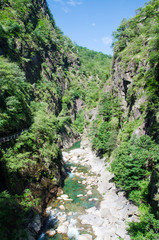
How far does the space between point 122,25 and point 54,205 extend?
39.0 m

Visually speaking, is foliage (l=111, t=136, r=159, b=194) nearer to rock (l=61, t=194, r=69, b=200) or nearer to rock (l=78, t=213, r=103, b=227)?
rock (l=78, t=213, r=103, b=227)

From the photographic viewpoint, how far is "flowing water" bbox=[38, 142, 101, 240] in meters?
11.1

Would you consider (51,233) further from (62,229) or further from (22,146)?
(22,146)

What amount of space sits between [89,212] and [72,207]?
195 cm

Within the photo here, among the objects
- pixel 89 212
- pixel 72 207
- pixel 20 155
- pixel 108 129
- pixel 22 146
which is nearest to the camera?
pixel 20 155

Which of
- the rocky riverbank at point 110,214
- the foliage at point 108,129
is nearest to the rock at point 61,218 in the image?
the rocky riverbank at point 110,214

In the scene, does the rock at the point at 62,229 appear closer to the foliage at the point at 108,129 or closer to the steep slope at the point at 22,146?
the steep slope at the point at 22,146

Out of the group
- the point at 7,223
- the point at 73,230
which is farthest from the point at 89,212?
the point at 7,223

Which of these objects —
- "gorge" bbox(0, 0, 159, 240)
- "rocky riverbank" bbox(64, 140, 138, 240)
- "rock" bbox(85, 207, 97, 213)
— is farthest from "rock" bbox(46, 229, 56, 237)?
"rock" bbox(85, 207, 97, 213)

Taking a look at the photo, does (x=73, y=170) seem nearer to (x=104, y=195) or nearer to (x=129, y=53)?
(x=104, y=195)

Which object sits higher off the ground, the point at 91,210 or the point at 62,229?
the point at 91,210

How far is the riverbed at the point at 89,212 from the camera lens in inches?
421

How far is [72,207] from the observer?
1423cm

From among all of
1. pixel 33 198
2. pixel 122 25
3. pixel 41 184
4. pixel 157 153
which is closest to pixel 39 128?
pixel 41 184
